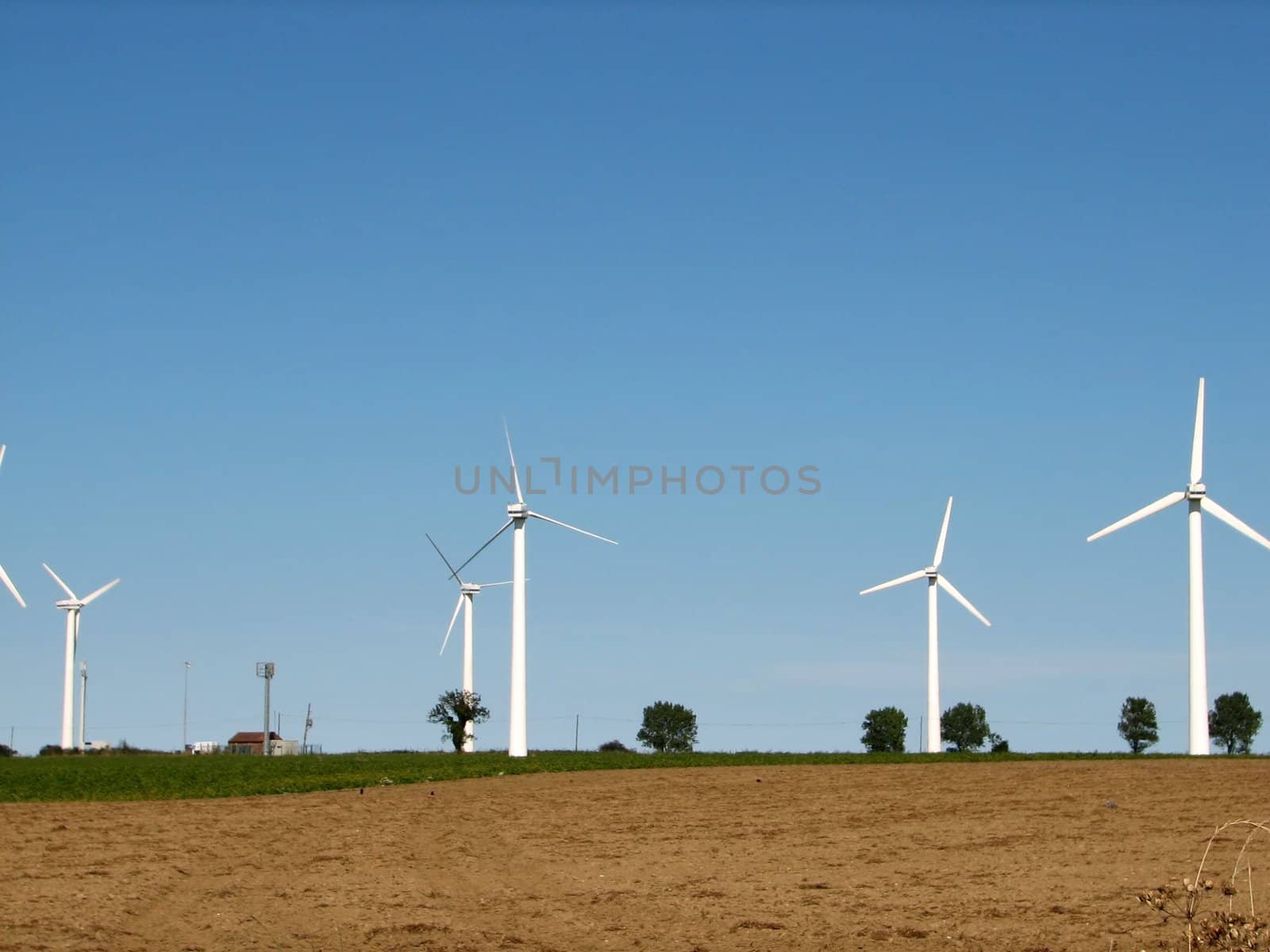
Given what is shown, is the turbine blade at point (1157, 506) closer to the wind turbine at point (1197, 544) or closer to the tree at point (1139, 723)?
the wind turbine at point (1197, 544)

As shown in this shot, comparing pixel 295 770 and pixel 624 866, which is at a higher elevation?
pixel 295 770

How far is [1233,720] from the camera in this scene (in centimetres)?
14500

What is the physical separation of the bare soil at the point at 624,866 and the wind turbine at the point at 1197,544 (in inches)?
913

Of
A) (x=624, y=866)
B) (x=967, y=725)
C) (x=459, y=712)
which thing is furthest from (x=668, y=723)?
(x=624, y=866)

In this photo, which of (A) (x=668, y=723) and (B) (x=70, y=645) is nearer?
(B) (x=70, y=645)

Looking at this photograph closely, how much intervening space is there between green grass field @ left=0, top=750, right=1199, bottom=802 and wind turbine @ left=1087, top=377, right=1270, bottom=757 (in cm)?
935

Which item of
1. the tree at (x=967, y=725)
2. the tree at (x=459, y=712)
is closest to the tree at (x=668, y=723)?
the tree at (x=967, y=725)

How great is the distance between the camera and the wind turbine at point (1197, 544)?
71.8 metres

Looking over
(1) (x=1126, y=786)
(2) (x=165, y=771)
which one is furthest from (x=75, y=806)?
(1) (x=1126, y=786)

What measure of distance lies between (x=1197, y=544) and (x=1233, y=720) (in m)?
77.2

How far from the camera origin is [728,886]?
105 feet

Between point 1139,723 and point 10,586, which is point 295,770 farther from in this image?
point 1139,723

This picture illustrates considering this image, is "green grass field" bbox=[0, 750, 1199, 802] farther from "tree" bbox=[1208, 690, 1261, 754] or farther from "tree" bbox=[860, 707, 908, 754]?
"tree" bbox=[1208, 690, 1261, 754]

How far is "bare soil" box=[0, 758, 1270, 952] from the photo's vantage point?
27422 millimetres
